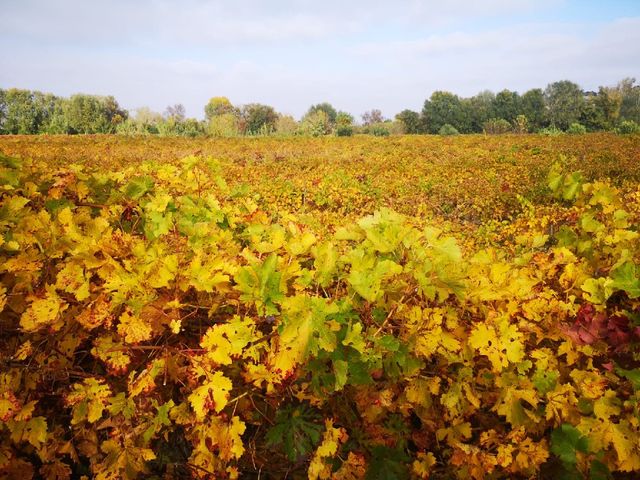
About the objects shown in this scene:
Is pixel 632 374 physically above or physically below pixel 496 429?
above

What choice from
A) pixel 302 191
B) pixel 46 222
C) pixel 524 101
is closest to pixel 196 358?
pixel 46 222

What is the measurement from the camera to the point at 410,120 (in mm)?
64625

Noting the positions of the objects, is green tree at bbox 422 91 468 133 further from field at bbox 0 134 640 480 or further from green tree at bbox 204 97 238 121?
field at bbox 0 134 640 480

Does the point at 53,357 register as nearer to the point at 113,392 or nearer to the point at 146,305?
the point at 113,392

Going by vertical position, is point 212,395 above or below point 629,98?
below

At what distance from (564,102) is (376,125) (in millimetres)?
30458

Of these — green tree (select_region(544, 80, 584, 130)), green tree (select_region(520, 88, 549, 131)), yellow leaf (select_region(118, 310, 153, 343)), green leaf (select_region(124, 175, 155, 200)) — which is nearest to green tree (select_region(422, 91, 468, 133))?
green tree (select_region(520, 88, 549, 131))

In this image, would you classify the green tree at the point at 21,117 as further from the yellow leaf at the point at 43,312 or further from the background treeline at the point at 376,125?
the yellow leaf at the point at 43,312

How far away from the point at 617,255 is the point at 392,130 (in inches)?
2721

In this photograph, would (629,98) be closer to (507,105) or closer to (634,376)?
(507,105)

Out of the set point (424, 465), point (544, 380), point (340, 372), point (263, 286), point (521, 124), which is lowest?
point (424, 465)

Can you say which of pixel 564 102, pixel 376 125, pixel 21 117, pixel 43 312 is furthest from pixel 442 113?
pixel 43 312

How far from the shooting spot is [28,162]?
2.52 meters

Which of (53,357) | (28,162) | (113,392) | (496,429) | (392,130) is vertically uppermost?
(392,130)
